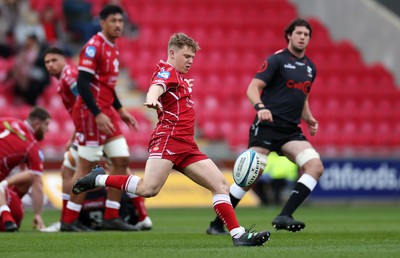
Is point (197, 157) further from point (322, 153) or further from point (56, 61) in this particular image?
point (322, 153)

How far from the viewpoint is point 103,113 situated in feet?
34.8

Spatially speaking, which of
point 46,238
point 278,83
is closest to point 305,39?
point 278,83

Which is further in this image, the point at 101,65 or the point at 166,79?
the point at 101,65

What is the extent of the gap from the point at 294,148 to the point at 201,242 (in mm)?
2015

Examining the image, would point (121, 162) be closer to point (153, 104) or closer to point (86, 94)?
point (86, 94)

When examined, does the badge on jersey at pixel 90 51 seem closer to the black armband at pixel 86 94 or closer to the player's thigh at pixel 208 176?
the black armband at pixel 86 94

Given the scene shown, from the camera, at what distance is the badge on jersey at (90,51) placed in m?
A: 10.6

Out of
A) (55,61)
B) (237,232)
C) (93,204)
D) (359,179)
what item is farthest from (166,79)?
(359,179)

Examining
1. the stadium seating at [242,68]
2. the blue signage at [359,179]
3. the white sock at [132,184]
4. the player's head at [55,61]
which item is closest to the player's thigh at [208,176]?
the white sock at [132,184]

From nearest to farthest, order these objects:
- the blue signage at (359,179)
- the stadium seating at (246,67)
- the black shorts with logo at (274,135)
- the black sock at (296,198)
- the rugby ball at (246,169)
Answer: the rugby ball at (246,169)
the black sock at (296,198)
the black shorts with logo at (274,135)
the blue signage at (359,179)
the stadium seating at (246,67)

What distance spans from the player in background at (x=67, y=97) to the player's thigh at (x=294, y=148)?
2.10 metres

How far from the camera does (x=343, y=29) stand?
25297mm

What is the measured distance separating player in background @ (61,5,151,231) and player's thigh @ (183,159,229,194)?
234 centimetres

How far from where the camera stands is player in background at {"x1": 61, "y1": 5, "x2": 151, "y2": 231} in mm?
10648
